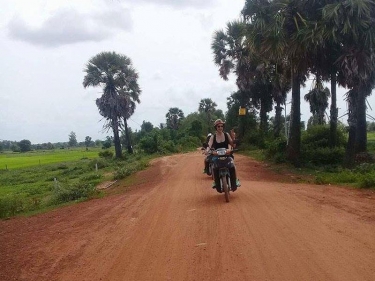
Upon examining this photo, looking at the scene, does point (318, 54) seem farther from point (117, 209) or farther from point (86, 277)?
point (86, 277)

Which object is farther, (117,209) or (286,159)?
(286,159)

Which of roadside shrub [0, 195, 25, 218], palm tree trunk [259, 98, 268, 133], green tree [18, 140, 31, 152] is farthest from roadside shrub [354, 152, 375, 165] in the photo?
green tree [18, 140, 31, 152]

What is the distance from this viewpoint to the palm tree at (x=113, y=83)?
129ft

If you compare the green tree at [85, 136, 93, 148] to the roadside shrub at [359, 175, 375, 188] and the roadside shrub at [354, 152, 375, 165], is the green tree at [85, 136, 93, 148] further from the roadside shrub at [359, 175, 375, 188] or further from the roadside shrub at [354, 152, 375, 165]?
the roadside shrub at [359, 175, 375, 188]

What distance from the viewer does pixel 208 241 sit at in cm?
620

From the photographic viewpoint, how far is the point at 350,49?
1569 cm

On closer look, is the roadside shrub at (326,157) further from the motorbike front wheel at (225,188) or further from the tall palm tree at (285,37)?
the motorbike front wheel at (225,188)

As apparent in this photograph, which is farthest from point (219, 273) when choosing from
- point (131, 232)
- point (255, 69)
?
point (255, 69)

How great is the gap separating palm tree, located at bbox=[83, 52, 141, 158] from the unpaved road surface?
101 ft

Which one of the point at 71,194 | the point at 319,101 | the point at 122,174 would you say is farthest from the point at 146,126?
the point at 71,194

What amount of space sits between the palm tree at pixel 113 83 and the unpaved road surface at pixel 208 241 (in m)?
30.6

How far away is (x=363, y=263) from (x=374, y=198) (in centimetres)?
486

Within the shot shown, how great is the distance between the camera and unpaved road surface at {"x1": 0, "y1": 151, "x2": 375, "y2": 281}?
5.00 m

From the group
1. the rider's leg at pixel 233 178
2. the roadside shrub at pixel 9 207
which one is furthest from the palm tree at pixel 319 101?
the roadside shrub at pixel 9 207
